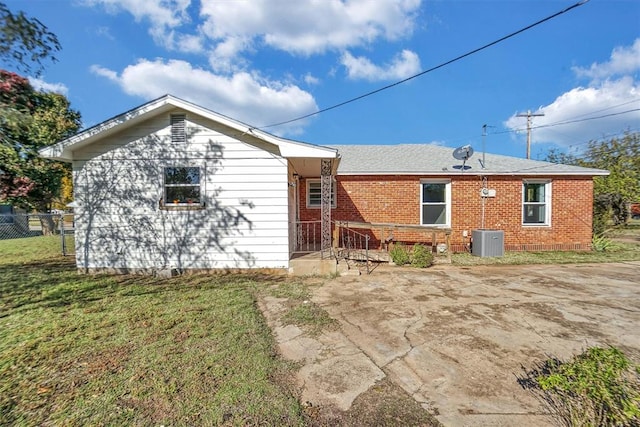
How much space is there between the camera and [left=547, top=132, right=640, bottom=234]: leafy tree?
12777 mm

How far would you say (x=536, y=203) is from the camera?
1054 centimetres

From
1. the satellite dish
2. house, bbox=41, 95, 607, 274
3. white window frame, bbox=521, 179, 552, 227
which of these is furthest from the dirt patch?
white window frame, bbox=521, 179, 552, 227

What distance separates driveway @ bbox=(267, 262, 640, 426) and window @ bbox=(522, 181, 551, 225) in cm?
431

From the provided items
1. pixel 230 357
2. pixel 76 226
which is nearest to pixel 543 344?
pixel 230 357

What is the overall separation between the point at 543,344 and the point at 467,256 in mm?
6386

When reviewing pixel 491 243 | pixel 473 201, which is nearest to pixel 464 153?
pixel 473 201

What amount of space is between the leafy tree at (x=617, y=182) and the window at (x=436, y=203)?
6.97 meters

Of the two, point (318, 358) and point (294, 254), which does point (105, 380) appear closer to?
point (318, 358)

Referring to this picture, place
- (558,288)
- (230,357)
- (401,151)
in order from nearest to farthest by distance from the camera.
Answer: (230,357), (558,288), (401,151)

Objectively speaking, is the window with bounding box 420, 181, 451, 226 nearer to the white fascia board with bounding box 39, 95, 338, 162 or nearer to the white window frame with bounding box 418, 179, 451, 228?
the white window frame with bounding box 418, 179, 451, 228

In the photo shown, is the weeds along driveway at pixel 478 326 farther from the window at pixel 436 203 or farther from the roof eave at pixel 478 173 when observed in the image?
the roof eave at pixel 478 173

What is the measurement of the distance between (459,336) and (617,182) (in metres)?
16.8

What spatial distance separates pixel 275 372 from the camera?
113 inches

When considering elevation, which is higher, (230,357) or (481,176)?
(481,176)
